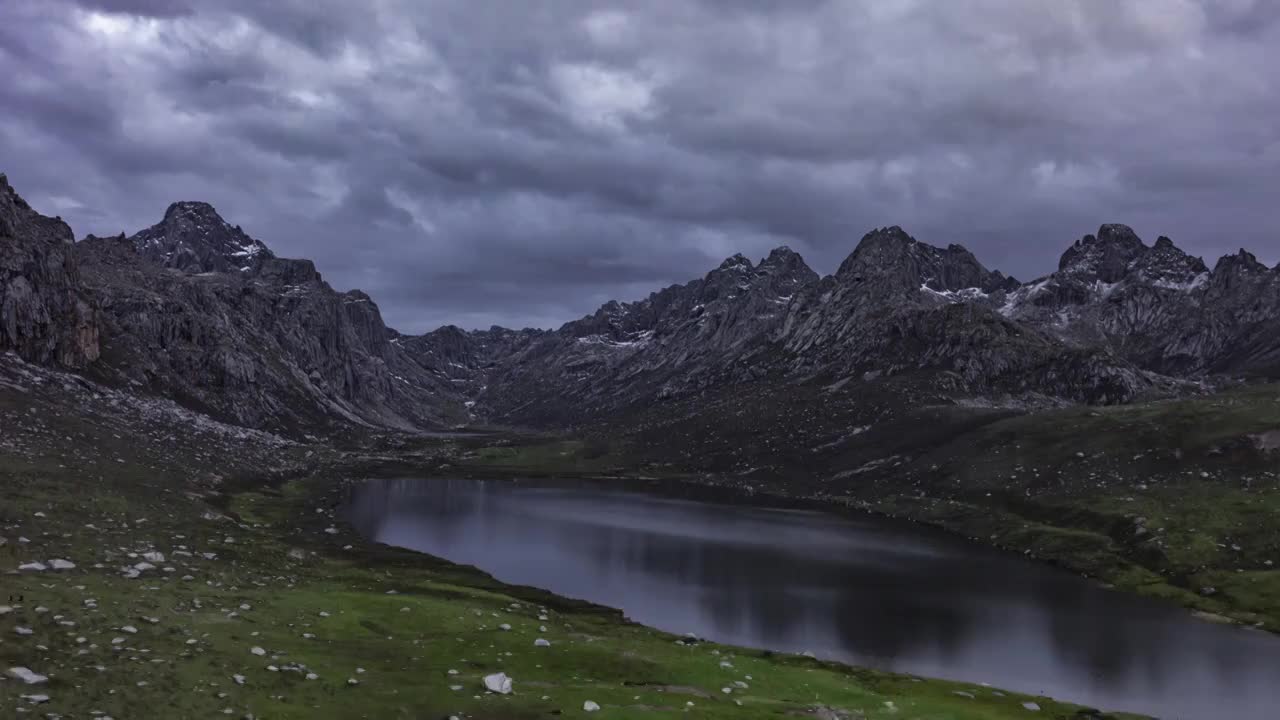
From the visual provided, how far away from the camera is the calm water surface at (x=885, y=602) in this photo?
77125 millimetres

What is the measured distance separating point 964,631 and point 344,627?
220 ft

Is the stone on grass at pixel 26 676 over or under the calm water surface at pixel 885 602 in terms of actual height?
over

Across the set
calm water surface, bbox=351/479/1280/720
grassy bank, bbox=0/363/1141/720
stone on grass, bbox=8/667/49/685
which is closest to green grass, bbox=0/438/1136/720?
grassy bank, bbox=0/363/1141/720

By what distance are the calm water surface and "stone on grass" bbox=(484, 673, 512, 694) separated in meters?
40.9

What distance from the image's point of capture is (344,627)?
2318 inches

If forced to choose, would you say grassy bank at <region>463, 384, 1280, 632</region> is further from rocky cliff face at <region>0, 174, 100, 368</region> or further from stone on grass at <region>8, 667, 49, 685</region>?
rocky cliff face at <region>0, 174, 100, 368</region>

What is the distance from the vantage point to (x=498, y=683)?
46906 mm

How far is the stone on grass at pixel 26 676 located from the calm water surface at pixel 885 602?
61617 millimetres

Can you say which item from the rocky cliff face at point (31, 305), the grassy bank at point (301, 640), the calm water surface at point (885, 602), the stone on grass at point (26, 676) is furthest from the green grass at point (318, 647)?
the rocky cliff face at point (31, 305)

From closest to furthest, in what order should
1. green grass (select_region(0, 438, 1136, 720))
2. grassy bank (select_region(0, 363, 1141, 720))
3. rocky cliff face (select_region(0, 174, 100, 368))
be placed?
1. green grass (select_region(0, 438, 1136, 720))
2. grassy bank (select_region(0, 363, 1141, 720))
3. rocky cliff face (select_region(0, 174, 100, 368))

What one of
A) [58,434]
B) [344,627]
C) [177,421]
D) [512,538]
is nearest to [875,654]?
[344,627]

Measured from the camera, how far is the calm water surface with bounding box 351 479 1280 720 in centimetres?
7712

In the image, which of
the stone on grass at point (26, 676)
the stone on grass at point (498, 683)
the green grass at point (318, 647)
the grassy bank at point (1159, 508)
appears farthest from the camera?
the grassy bank at point (1159, 508)

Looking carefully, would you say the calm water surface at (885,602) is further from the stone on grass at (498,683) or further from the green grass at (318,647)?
the stone on grass at (498,683)
